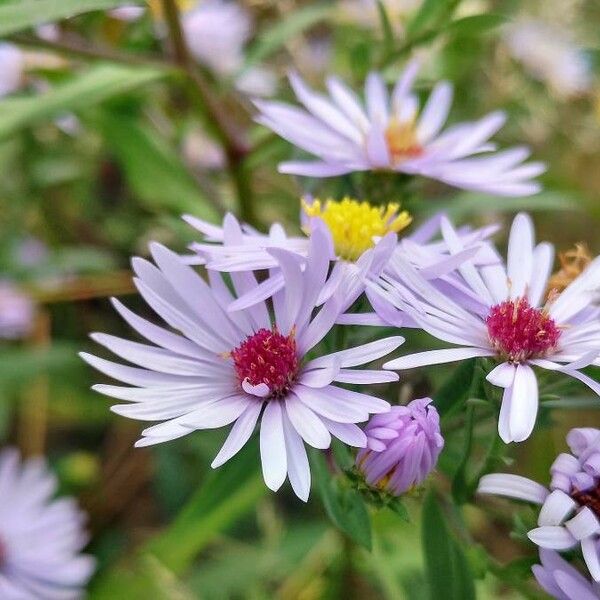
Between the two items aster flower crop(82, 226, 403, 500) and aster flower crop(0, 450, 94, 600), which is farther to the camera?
aster flower crop(0, 450, 94, 600)

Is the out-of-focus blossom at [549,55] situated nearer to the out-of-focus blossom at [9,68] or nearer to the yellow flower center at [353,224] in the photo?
the out-of-focus blossom at [9,68]

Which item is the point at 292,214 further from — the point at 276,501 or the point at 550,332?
the point at 550,332

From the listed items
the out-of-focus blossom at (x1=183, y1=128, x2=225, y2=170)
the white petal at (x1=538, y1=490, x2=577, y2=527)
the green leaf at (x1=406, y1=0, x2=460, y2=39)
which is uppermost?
the green leaf at (x1=406, y1=0, x2=460, y2=39)

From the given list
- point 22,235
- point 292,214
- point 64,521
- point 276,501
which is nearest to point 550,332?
point 292,214

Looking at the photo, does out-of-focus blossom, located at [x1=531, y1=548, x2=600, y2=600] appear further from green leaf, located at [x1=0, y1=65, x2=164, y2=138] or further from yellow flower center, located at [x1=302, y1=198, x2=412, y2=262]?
green leaf, located at [x1=0, y1=65, x2=164, y2=138]

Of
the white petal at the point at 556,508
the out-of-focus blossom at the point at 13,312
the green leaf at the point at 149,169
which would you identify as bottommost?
the out-of-focus blossom at the point at 13,312

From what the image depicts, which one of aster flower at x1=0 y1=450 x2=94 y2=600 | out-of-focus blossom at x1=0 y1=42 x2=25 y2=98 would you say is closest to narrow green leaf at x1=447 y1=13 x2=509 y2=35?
out-of-focus blossom at x1=0 y1=42 x2=25 y2=98

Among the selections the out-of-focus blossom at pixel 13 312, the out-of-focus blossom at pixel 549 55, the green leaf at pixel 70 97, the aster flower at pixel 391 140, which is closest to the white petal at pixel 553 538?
the aster flower at pixel 391 140
